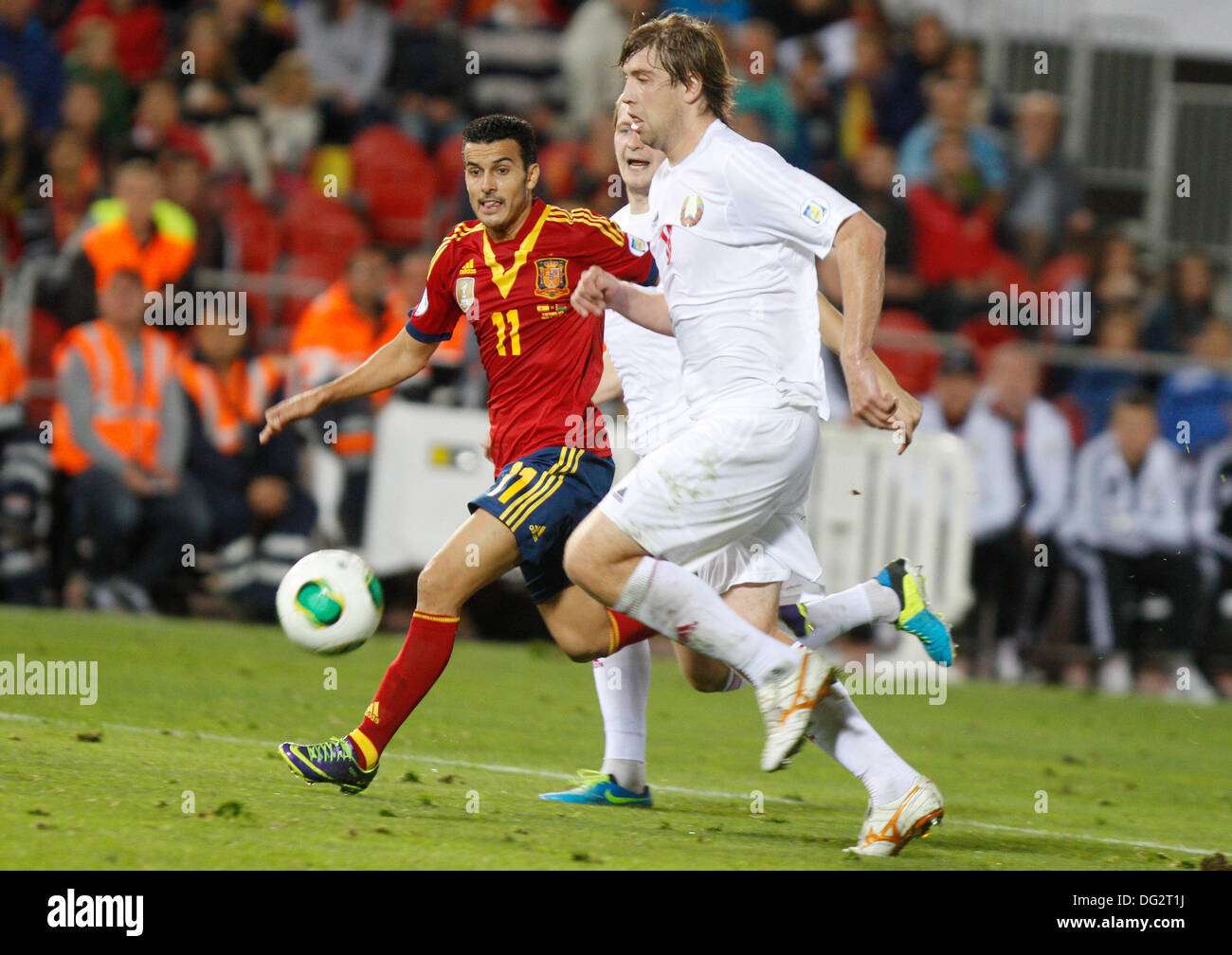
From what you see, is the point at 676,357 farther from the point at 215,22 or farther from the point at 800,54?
the point at 800,54

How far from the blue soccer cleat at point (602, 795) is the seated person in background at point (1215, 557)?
24.5 feet

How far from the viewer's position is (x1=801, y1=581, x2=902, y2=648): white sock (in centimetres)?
621

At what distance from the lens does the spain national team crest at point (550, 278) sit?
6.02 meters

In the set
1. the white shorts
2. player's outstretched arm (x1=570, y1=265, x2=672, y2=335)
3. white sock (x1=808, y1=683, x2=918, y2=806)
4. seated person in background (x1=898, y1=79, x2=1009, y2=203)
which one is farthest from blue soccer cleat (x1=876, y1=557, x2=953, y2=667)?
seated person in background (x1=898, y1=79, x2=1009, y2=203)

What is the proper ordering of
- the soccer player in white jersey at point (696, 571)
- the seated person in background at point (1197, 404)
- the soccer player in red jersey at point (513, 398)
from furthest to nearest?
the seated person in background at point (1197, 404)
the soccer player in red jersey at point (513, 398)
the soccer player in white jersey at point (696, 571)

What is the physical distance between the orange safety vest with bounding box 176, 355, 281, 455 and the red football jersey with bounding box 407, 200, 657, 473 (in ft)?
20.5

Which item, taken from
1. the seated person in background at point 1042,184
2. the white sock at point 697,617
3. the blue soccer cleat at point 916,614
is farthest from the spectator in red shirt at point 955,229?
the white sock at point 697,617

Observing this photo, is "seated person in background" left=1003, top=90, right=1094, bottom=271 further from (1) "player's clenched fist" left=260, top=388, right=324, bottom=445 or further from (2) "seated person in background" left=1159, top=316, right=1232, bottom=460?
(1) "player's clenched fist" left=260, top=388, right=324, bottom=445

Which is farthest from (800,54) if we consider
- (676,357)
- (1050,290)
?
(676,357)

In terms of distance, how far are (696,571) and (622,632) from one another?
56 centimetres

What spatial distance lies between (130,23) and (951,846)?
11731 mm

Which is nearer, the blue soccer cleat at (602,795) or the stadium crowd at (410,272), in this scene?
the blue soccer cleat at (602,795)

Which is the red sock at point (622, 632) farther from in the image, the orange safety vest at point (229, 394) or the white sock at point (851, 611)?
the orange safety vest at point (229, 394)

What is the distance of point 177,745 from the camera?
670 centimetres
